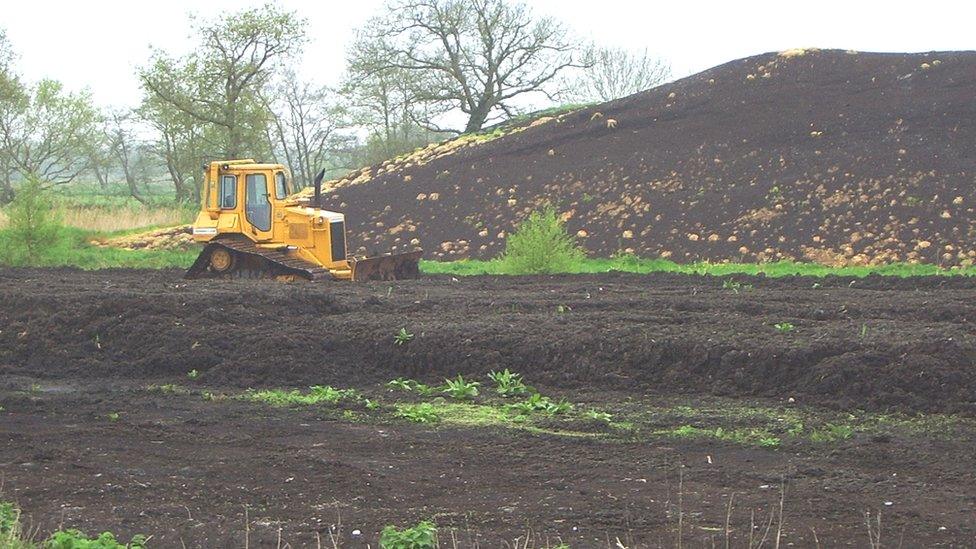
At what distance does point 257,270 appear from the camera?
72.7 ft

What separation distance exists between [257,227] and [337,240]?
5.16 ft

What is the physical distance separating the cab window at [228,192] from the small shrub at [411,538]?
16.5 metres

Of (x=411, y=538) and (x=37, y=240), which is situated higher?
(x=37, y=240)

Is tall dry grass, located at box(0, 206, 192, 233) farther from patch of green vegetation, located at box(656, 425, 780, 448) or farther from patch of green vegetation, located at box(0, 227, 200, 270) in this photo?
patch of green vegetation, located at box(656, 425, 780, 448)

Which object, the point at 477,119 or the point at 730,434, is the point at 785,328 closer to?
the point at 730,434

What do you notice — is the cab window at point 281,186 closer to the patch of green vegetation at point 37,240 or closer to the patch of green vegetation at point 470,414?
the patch of green vegetation at point 37,240

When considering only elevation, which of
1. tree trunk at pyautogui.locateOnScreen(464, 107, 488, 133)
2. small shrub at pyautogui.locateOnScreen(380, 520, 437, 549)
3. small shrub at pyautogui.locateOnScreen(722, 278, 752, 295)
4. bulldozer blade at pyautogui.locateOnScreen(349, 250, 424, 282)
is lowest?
small shrub at pyautogui.locateOnScreen(380, 520, 437, 549)

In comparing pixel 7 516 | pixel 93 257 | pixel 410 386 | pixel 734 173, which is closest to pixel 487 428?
pixel 410 386

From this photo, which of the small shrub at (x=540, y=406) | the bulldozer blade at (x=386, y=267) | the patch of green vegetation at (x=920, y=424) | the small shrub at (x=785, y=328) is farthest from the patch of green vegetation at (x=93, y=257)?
the patch of green vegetation at (x=920, y=424)

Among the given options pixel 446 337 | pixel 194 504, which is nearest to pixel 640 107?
pixel 446 337

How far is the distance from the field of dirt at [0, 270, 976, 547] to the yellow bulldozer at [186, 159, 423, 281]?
3896 mm

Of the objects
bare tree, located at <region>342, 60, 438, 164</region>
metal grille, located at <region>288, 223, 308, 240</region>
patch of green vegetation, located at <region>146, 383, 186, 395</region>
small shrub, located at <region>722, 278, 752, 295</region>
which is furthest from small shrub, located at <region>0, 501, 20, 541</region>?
bare tree, located at <region>342, 60, 438, 164</region>

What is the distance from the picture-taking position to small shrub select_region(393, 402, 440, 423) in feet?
34.2

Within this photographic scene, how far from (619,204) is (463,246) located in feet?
15.7
